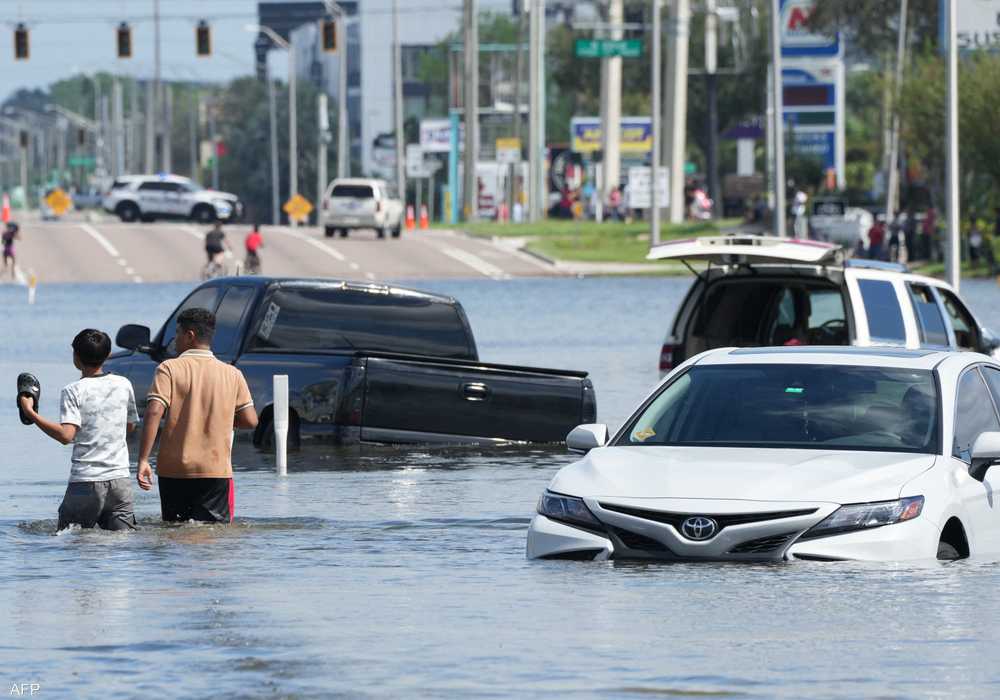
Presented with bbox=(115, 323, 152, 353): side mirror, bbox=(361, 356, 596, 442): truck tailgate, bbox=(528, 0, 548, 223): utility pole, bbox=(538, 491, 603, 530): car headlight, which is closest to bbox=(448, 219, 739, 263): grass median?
bbox=(528, 0, 548, 223): utility pole

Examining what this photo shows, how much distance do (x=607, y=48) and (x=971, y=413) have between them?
6323 cm

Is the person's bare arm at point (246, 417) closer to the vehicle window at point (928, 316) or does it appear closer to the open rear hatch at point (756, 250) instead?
the open rear hatch at point (756, 250)

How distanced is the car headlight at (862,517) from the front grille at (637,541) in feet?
2.22

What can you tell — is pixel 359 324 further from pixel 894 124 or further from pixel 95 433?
pixel 894 124

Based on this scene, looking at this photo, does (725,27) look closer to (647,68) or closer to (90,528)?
(647,68)

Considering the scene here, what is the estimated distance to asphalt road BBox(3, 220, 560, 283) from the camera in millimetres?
66750

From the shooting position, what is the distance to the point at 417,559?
1349cm

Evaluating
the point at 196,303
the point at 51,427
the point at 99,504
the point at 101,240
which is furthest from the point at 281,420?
the point at 101,240

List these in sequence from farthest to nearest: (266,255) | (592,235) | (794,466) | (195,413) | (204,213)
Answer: (204,213)
(592,235)
(266,255)
(195,413)
(794,466)

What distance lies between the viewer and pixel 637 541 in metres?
11.5

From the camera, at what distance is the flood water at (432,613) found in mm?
9094

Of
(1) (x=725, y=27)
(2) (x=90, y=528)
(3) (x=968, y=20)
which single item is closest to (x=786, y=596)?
(2) (x=90, y=528)

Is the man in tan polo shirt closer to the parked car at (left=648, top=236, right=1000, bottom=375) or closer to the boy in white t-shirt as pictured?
the boy in white t-shirt

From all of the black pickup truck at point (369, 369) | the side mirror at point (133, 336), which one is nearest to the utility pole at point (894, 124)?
the black pickup truck at point (369, 369)
